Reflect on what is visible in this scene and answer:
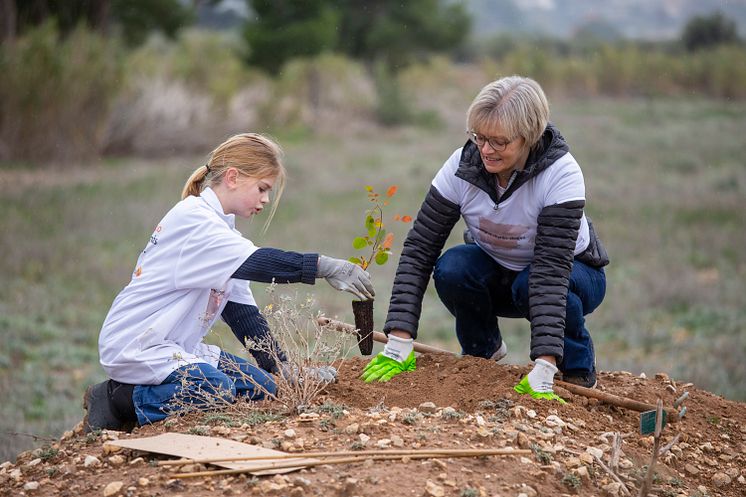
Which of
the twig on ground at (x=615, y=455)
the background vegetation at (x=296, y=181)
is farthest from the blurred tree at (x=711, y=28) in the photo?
the twig on ground at (x=615, y=455)

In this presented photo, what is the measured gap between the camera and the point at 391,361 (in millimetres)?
4102

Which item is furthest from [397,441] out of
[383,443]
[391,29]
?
[391,29]

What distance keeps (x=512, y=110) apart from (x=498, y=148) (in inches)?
7.0

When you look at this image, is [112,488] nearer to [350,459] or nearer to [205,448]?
[205,448]

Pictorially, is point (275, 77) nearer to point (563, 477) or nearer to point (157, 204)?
point (157, 204)

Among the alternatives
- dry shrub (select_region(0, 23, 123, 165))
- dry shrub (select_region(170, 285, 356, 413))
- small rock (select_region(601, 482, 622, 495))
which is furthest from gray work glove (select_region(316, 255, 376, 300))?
dry shrub (select_region(0, 23, 123, 165))

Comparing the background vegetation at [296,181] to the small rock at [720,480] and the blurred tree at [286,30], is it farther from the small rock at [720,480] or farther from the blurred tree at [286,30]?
the small rock at [720,480]

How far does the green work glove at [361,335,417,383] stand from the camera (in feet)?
13.3

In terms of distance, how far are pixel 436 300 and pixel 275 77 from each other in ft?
59.3

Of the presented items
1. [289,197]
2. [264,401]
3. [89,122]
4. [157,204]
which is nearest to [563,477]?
[264,401]

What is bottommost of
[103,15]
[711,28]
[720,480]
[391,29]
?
[720,480]

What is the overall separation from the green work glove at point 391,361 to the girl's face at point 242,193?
0.92m

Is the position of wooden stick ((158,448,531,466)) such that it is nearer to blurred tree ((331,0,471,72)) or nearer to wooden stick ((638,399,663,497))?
wooden stick ((638,399,663,497))

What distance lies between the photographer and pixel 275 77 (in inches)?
1052
